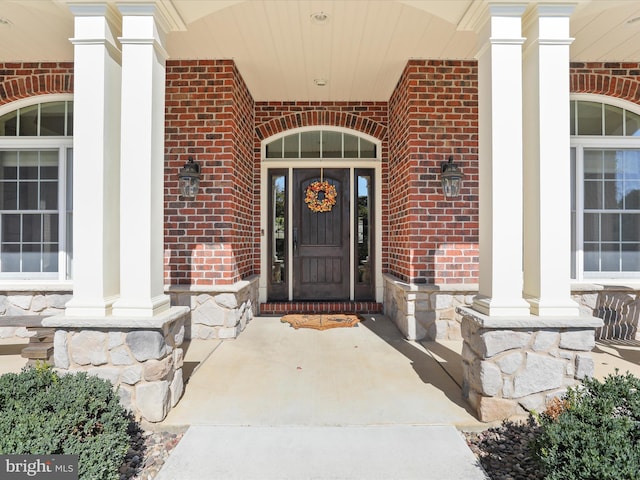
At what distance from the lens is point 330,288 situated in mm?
6043

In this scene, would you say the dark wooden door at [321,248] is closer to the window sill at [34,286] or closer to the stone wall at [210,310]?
the stone wall at [210,310]

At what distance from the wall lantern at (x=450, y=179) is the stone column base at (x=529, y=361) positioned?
2.19 m

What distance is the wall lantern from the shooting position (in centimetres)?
432

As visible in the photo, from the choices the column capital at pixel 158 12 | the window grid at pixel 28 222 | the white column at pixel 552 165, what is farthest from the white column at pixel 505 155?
the window grid at pixel 28 222

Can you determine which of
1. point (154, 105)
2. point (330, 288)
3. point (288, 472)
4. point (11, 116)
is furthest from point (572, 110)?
point (11, 116)

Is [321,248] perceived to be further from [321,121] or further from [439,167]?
[439,167]

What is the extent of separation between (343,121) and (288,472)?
4882 mm

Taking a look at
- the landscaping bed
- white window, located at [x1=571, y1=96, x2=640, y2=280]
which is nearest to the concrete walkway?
the landscaping bed

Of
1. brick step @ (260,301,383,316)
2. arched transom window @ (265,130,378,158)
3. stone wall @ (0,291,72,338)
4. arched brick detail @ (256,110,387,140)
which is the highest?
arched brick detail @ (256,110,387,140)

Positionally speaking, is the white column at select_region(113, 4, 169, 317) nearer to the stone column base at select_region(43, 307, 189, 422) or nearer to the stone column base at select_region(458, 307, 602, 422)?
the stone column base at select_region(43, 307, 189, 422)

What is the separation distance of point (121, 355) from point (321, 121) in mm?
4375

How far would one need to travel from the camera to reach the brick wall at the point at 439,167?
449 cm

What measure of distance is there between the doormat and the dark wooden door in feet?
1.80

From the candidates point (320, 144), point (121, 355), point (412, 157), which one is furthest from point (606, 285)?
point (121, 355)
